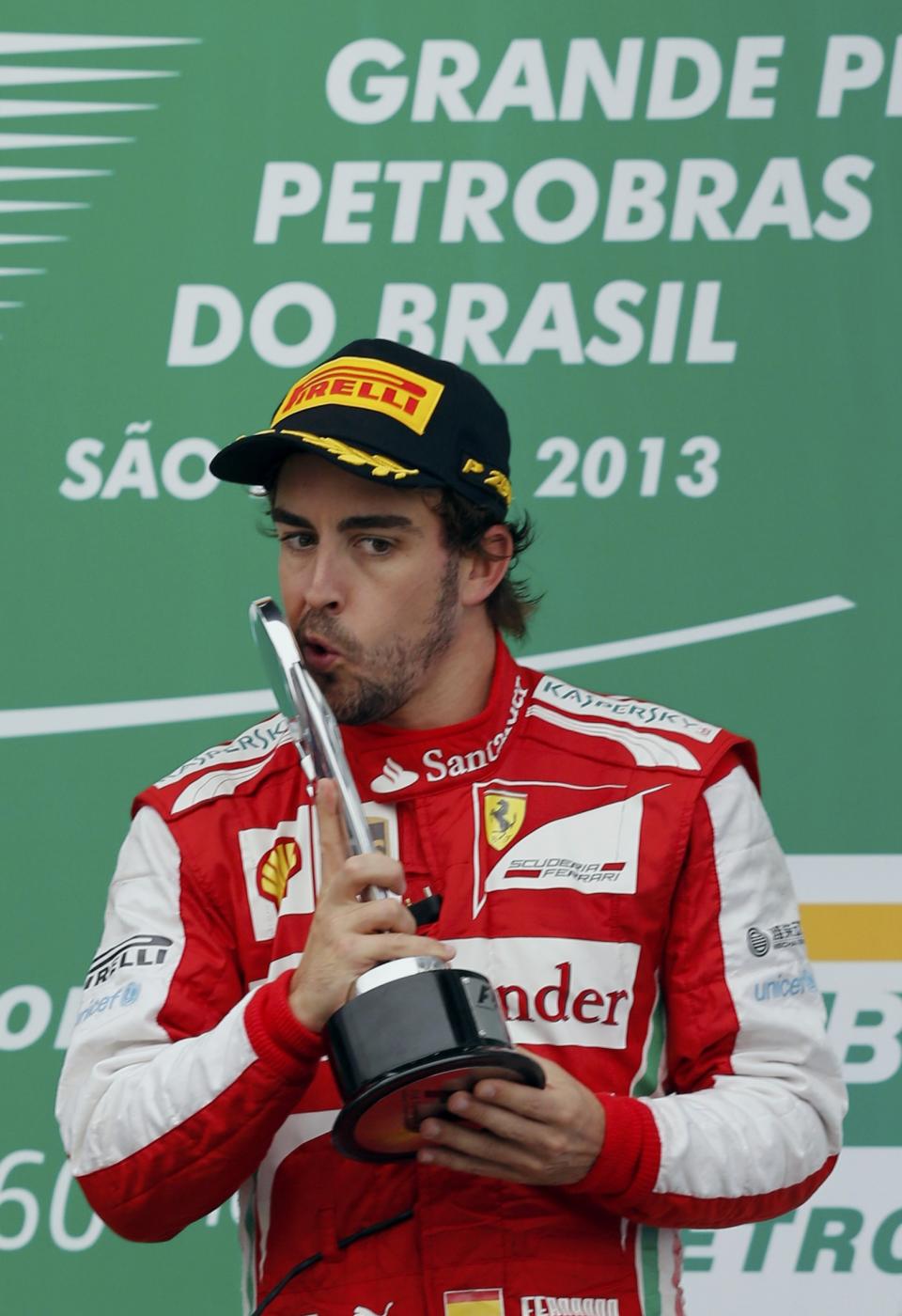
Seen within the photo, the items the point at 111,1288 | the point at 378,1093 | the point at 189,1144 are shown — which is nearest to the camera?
the point at 378,1093

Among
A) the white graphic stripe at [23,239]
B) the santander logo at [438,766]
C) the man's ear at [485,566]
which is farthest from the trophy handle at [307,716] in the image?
the white graphic stripe at [23,239]

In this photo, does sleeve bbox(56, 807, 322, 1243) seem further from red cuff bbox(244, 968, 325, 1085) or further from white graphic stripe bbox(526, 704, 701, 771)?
white graphic stripe bbox(526, 704, 701, 771)

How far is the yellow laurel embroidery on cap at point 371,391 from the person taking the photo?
1.54 metres

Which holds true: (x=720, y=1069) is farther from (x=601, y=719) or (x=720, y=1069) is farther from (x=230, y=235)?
(x=230, y=235)

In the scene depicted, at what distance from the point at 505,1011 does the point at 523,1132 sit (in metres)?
0.18

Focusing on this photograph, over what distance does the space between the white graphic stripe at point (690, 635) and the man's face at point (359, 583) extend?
712 millimetres

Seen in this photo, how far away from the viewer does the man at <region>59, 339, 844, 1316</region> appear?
136 centimetres

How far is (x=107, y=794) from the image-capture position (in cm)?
224

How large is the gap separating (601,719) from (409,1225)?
48 centimetres

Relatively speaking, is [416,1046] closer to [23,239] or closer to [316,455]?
[316,455]

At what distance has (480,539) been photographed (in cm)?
165

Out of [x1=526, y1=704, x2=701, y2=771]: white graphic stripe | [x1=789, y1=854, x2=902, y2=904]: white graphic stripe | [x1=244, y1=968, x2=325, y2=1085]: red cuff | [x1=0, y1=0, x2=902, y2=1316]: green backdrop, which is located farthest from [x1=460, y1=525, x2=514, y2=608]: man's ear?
[x1=789, y1=854, x2=902, y2=904]: white graphic stripe

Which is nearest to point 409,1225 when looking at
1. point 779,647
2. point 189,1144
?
point 189,1144

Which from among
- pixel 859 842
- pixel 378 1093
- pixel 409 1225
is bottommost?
pixel 409 1225
